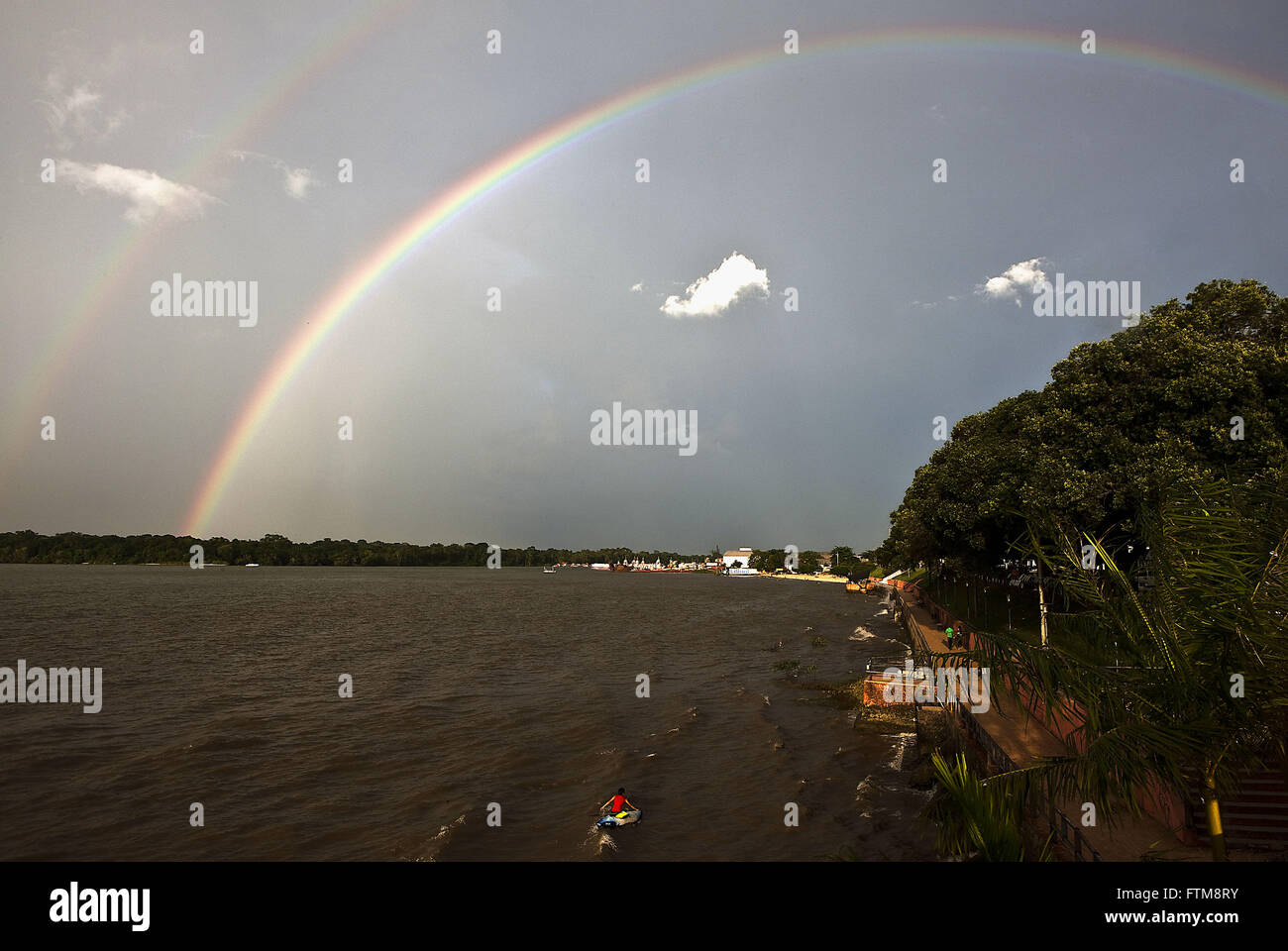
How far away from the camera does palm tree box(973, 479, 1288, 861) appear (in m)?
5.75

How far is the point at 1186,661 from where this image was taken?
5918mm

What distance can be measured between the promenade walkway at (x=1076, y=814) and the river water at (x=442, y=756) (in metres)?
2.80

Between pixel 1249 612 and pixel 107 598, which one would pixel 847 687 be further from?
pixel 107 598

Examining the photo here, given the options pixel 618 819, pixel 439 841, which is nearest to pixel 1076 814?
pixel 618 819

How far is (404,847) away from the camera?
15.6 metres

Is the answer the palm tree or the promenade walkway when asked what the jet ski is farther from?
the palm tree

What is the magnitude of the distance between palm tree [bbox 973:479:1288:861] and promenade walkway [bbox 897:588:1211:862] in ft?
1.40

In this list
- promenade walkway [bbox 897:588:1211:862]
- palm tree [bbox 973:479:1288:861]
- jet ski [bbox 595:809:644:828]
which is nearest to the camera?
palm tree [bbox 973:479:1288:861]

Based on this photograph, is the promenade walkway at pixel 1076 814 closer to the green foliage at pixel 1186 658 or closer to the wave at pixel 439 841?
the green foliage at pixel 1186 658

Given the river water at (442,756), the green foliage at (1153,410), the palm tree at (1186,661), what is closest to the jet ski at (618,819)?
the river water at (442,756)

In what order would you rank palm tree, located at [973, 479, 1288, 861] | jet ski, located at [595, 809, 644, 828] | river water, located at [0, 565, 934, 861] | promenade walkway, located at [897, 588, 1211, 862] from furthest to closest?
jet ski, located at [595, 809, 644, 828]
river water, located at [0, 565, 934, 861]
promenade walkway, located at [897, 588, 1211, 862]
palm tree, located at [973, 479, 1288, 861]

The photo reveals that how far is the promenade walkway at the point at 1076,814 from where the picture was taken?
10.4 meters

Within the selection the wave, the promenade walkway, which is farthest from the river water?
the promenade walkway
